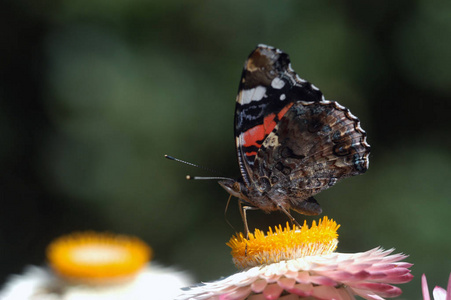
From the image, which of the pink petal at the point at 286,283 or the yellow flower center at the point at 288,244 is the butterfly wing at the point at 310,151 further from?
the pink petal at the point at 286,283

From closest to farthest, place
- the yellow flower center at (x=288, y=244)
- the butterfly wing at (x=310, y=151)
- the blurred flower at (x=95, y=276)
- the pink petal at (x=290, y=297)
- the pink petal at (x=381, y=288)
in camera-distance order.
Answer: the pink petal at (x=381, y=288)
the pink petal at (x=290, y=297)
the yellow flower center at (x=288, y=244)
the butterfly wing at (x=310, y=151)
the blurred flower at (x=95, y=276)

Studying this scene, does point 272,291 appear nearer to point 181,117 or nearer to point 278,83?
point 278,83

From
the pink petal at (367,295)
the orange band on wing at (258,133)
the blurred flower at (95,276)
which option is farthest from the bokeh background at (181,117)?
the pink petal at (367,295)

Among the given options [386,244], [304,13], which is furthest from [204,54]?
[386,244]

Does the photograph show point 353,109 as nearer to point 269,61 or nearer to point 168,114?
point 168,114

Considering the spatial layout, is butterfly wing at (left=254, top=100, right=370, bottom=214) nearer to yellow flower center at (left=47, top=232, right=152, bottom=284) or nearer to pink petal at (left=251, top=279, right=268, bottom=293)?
pink petal at (left=251, top=279, right=268, bottom=293)

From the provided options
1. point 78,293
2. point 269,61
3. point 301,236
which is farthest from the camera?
point 78,293

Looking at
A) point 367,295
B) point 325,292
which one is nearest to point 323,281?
point 325,292
